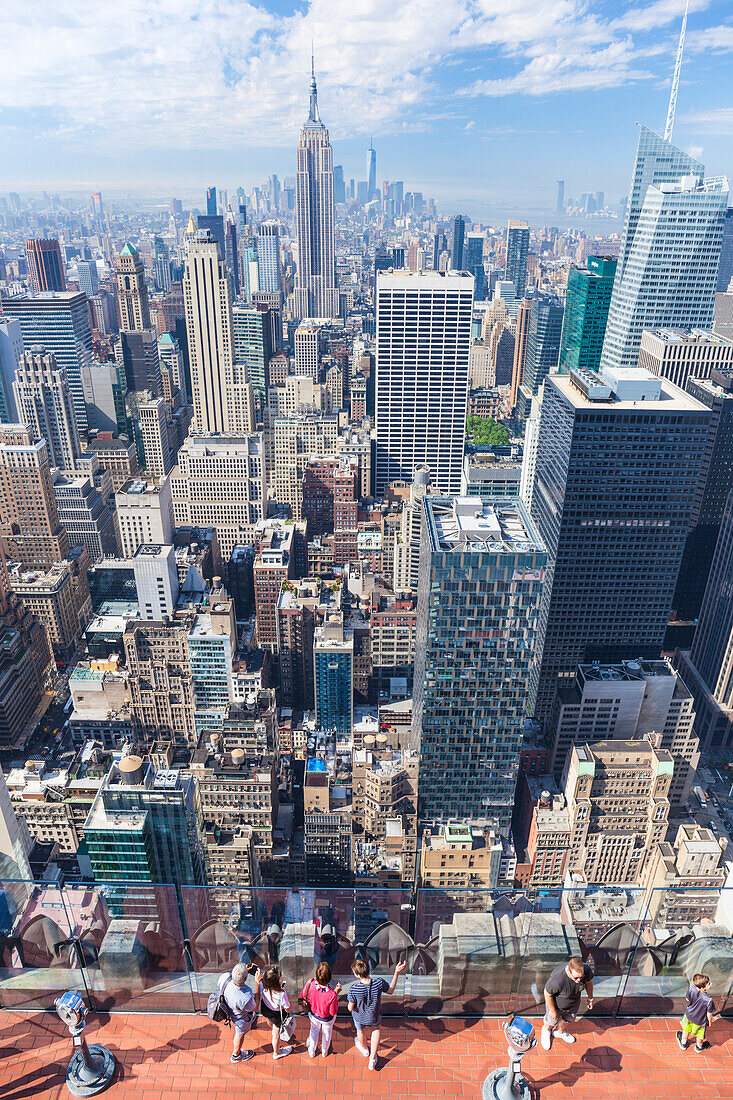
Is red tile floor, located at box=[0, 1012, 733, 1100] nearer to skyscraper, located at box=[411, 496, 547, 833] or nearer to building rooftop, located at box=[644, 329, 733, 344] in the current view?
skyscraper, located at box=[411, 496, 547, 833]

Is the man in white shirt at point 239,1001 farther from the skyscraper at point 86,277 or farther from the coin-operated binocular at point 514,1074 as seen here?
the skyscraper at point 86,277

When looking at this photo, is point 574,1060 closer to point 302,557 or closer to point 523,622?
point 523,622

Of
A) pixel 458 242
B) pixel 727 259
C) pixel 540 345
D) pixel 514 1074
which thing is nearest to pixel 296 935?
pixel 514 1074

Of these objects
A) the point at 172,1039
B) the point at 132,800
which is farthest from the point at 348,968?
the point at 132,800

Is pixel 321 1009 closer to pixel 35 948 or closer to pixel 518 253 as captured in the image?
pixel 35 948

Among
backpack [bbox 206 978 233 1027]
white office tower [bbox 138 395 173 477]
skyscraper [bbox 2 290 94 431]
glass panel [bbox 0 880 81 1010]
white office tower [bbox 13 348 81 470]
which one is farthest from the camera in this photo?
skyscraper [bbox 2 290 94 431]

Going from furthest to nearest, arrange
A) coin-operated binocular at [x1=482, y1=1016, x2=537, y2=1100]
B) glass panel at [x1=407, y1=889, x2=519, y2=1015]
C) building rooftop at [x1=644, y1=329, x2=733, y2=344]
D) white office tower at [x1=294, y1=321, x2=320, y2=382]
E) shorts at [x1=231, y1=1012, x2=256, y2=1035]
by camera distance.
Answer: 1. white office tower at [x1=294, y1=321, x2=320, y2=382]
2. building rooftop at [x1=644, y1=329, x2=733, y2=344]
3. glass panel at [x1=407, y1=889, x2=519, y2=1015]
4. shorts at [x1=231, y1=1012, x2=256, y2=1035]
5. coin-operated binocular at [x1=482, y1=1016, x2=537, y2=1100]

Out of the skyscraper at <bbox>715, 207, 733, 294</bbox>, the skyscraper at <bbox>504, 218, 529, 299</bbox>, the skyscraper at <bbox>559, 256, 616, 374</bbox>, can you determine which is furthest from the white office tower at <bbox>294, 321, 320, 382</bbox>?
the skyscraper at <bbox>504, 218, 529, 299</bbox>
